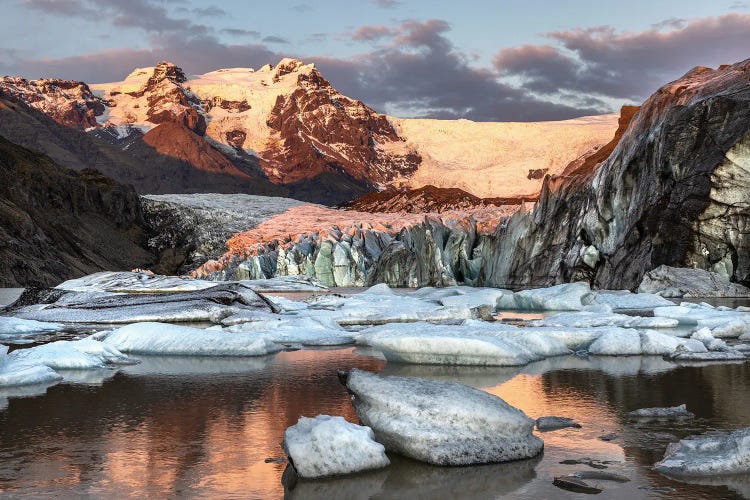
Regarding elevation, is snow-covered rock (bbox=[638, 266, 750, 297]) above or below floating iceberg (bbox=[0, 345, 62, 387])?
below

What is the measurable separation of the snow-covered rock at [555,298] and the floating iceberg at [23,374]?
1740 centimetres

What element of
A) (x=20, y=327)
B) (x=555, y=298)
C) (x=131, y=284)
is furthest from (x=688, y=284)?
(x=20, y=327)

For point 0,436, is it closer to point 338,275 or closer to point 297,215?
point 338,275

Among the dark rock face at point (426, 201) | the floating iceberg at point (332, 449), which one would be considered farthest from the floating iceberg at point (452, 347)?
the dark rock face at point (426, 201)

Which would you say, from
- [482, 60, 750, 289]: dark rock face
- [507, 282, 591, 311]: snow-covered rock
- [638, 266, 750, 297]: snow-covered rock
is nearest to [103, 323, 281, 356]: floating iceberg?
[507, 282, 591, 311]: snow-covered rock

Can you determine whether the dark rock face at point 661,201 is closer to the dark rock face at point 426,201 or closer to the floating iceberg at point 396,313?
the floating iceberg at point 396,313

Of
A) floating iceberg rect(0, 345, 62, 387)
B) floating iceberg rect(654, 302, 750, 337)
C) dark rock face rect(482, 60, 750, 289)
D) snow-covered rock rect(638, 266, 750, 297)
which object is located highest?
dark rock face rect(482, 60, 750, 289)

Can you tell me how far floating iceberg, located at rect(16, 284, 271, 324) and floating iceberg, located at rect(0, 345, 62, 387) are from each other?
807cm

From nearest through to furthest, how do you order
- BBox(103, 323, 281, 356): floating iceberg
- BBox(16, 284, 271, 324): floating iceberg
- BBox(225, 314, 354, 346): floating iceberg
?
BBox(103, 323, 281, 356): floating iceberg < BBox(225, 314, 354, 346): floating iceberg < BBox(16, 284, 271, 324): floating iceberg

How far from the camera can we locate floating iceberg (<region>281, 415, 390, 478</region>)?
597 centimetres

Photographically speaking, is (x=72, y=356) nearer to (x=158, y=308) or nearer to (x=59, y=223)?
(x=158, y=308)

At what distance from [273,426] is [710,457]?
398 centimetres

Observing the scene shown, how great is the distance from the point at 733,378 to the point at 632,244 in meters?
28.1

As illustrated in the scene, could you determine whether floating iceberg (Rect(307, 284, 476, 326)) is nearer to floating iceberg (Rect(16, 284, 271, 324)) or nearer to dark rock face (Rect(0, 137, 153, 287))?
floating iceberg (Rect(16, 284, 271, 324))
